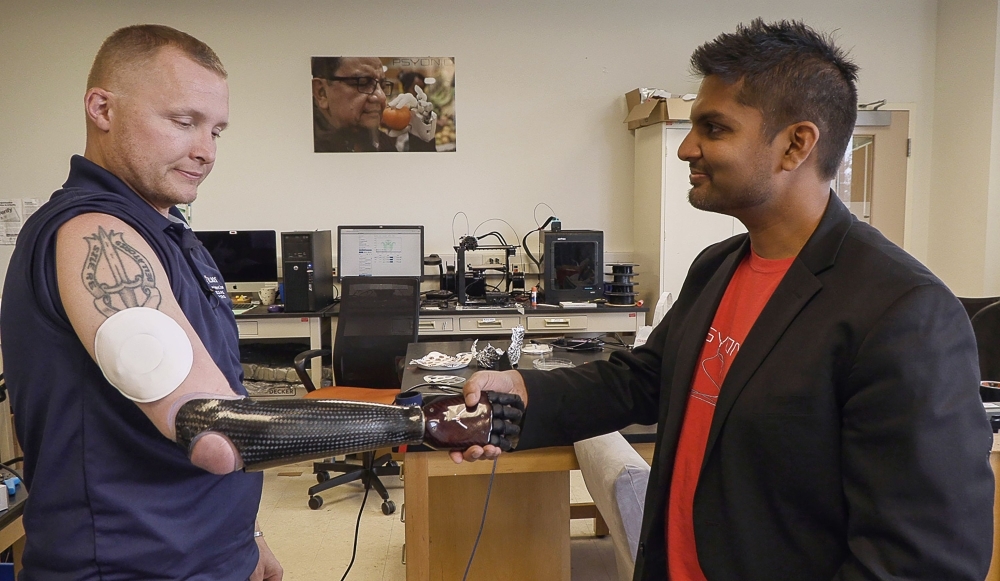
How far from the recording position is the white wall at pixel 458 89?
4.74 m

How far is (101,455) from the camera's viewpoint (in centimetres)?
96

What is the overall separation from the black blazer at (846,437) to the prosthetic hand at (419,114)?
4.07 meters

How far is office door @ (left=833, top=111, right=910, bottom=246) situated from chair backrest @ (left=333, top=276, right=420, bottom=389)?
3484 millimetres

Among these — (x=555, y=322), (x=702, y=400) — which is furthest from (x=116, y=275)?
(x=555, y=322)

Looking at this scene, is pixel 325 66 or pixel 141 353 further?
pixel 325 66

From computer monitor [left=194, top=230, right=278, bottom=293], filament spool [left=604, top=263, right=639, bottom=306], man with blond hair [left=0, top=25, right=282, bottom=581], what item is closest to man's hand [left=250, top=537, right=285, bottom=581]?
man with blond hair [left=0, top=25, right=282, bottom=581]

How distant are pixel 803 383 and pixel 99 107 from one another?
113 cm

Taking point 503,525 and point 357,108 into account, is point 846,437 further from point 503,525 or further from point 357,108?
point 357,108

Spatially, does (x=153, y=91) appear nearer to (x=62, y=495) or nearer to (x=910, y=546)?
(x=62, y=495)

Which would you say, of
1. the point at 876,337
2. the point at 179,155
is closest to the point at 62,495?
the point at 179,155

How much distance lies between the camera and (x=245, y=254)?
4.71 m

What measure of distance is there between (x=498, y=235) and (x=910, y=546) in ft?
14.2

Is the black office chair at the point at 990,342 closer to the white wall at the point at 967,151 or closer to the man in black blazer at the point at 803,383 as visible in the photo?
the man in black blazer at the point at 803,383

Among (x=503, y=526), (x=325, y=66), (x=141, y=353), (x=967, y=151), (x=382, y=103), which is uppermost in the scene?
(x=325, y=66)
